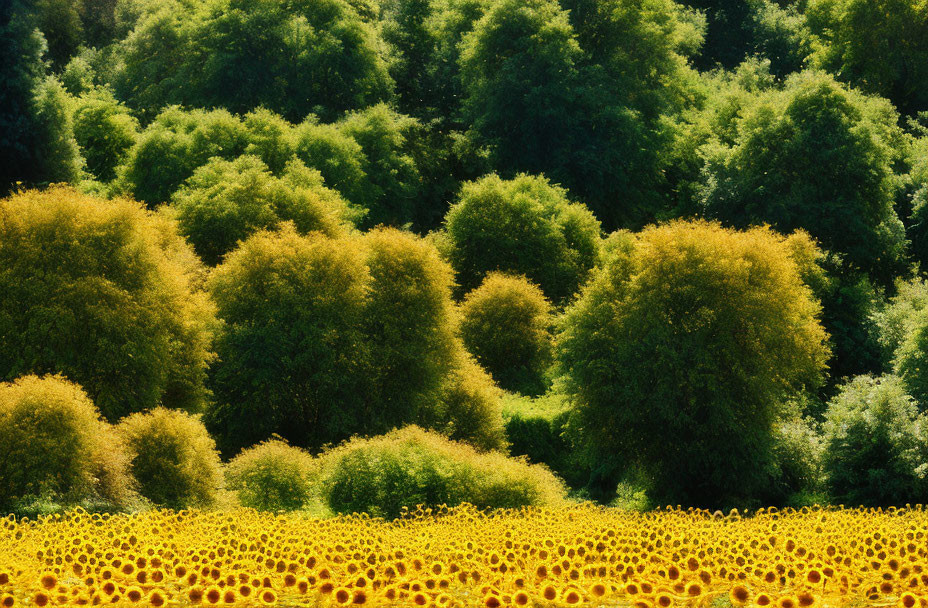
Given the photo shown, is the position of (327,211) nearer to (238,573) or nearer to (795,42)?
(238,573)

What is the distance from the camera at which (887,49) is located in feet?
151

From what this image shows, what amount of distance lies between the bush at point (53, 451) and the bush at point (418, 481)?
396cm

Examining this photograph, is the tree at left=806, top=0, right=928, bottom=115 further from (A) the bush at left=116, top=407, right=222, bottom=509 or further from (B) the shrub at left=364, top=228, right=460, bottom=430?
(A) the bush at left=116, top=407, right=222, bottom=509

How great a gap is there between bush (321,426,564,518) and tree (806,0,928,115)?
115 feet

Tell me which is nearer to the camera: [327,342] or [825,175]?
[327,342]

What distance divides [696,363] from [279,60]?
Result: 29.8m

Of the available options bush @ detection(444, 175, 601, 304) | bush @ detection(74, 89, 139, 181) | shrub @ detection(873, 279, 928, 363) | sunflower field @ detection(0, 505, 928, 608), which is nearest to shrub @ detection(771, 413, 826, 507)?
shrub @ detection(873, 279, 928, 363)

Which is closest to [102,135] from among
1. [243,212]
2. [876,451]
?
[243,212]

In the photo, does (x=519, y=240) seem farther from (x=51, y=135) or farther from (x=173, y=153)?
(x=51, y=135)

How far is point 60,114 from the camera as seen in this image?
27547 millimetres

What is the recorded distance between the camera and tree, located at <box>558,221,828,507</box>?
73.9 ft

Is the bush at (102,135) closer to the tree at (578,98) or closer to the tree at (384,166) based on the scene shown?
the tree at (384,166)

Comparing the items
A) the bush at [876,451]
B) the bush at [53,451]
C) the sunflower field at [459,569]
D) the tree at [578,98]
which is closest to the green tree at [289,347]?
the bush at [53,451]

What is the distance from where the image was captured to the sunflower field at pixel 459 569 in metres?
5.10
